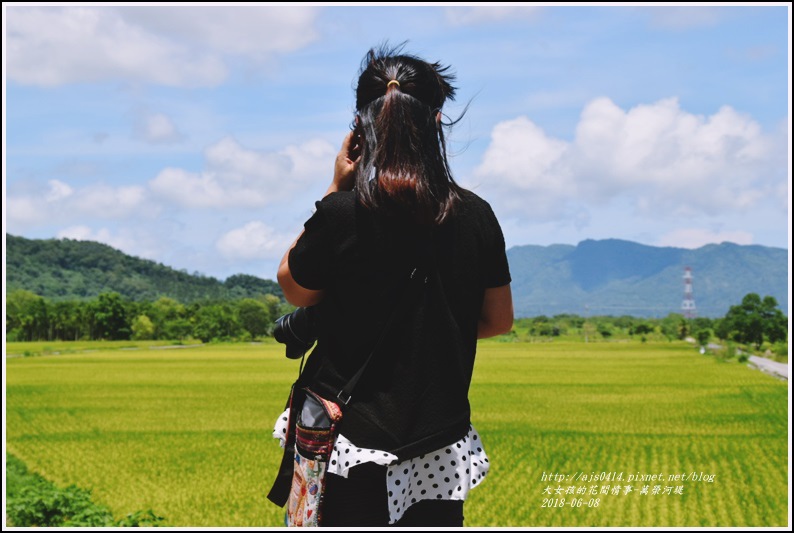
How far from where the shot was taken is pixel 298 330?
1.86 m

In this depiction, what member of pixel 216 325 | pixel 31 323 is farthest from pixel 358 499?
pixel 31 323

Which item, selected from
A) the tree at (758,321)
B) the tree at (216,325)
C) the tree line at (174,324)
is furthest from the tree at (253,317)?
the tree at (758,321)

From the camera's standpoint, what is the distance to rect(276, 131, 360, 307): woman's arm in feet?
5.74

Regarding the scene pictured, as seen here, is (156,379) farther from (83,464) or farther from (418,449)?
(418,449)

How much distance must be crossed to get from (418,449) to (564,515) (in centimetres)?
671

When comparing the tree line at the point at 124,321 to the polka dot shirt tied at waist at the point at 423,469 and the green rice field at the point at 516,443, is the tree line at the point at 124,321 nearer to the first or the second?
the green rice field at the point at 516,443

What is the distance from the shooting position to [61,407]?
18.8 m

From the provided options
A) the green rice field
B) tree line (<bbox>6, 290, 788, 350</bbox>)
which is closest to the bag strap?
the green rice field

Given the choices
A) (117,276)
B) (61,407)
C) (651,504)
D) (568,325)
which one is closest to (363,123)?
(651,504)

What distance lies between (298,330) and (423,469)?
0.43 m

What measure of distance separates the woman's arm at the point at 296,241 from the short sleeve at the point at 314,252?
2 centimetres

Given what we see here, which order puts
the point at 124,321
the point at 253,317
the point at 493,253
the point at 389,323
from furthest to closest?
the point at 124,321 < the point at 253,317 < the point at 493,253 < the point at 389,323

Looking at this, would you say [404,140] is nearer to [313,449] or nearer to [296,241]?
[296,241]

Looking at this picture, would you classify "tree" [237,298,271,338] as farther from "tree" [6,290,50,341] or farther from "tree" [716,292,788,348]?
"tree" [716,292,788,348]
